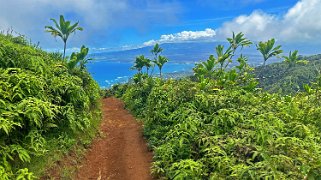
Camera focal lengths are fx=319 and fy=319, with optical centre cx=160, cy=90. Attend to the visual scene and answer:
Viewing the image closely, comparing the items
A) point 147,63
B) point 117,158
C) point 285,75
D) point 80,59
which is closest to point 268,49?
point 147,63

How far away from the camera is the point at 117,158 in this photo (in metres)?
11.2

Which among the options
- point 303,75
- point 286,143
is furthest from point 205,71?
point 303,75

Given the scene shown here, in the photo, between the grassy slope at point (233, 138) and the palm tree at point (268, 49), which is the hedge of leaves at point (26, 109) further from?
the palm tree at point (268, 49)

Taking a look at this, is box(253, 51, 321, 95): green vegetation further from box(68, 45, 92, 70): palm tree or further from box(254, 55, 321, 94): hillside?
box(68, 45, 92, 70): palm tree

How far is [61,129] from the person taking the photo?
10.5 m

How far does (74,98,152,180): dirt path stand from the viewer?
9703 millimetres

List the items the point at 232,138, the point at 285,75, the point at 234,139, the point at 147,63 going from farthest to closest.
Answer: the point at 285,75, the point at 147,63, the point at 232,138, the point at 234,139

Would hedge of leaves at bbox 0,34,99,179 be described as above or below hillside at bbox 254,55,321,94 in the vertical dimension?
above

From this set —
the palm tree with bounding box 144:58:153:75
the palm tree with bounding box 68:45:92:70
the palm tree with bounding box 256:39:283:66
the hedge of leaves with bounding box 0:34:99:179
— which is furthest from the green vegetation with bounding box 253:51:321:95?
the hedge of leaves with bounding box 0:34:99:179

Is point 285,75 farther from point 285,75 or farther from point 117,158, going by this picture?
point 117,158

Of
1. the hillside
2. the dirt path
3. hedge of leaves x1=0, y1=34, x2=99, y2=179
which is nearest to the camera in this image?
hedge of leaves x1=0, y1=34, x2=99, y2=179

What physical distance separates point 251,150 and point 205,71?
15790 mm

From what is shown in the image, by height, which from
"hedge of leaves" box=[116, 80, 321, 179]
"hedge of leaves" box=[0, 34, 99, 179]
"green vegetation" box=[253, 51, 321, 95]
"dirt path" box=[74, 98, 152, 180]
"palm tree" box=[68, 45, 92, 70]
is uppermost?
"palm tree" box=[68, 45, 92, 70]

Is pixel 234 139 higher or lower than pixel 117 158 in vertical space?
higher
